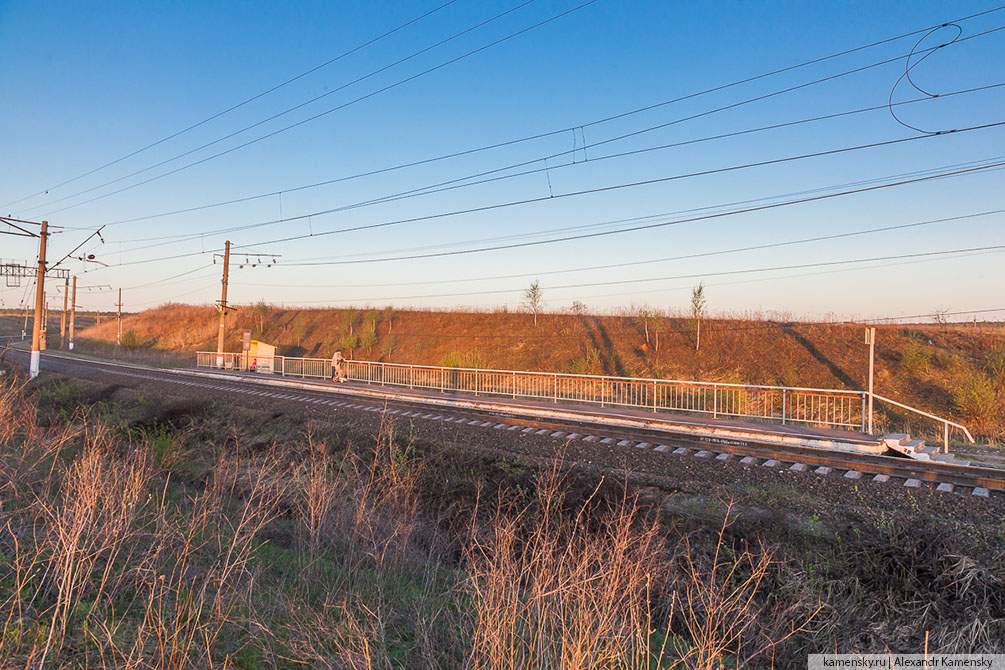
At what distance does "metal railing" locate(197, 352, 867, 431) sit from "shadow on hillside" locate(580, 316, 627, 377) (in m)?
8.11

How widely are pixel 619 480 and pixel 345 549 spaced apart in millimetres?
4711

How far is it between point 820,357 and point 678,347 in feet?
25.4

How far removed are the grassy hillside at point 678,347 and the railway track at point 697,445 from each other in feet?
46.0

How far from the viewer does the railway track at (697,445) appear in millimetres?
9289

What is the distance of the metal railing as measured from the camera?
57.0 feet

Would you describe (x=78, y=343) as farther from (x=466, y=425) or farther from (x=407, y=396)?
(x=466, y=425)

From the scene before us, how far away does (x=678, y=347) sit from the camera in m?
35.3

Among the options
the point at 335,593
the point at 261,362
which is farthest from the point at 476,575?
the point at 261,362

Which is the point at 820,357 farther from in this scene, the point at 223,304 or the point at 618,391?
the point at 223,304

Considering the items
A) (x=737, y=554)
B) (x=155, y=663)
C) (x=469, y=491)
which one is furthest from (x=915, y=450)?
(x=155, y=663)

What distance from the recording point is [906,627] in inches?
193

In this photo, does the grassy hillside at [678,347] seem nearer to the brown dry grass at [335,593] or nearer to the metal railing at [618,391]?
the metal railing at [618,391]

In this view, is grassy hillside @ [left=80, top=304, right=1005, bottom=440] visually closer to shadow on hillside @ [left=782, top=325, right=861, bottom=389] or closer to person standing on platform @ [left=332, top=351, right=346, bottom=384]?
shadow on hillside @ [left=782, top=325, right=861, bottom=389]

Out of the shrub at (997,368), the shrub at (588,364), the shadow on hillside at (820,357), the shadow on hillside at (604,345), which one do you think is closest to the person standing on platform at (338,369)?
the shrub at (588,364)
